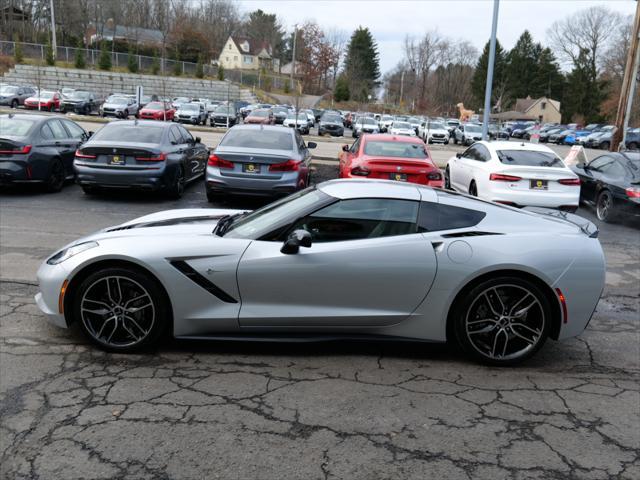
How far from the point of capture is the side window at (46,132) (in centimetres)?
1170

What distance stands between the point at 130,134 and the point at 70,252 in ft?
24.5

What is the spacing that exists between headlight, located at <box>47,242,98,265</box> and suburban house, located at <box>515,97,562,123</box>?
105584mm

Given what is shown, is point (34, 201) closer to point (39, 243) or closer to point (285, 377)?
point (39, 243)

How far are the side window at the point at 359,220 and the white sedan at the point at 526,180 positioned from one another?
271 inches

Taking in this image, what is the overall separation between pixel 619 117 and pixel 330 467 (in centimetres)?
2267

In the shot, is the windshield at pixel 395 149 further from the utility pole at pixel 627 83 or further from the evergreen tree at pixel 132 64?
the evergreen tree at pixel 132 64

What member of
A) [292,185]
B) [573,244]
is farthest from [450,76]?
[573,244]

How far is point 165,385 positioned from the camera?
403cm

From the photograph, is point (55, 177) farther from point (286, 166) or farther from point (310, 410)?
point (310, 410)

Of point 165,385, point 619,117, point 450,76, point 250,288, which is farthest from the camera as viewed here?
point 450,76

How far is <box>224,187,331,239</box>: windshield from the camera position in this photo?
462 centimetres

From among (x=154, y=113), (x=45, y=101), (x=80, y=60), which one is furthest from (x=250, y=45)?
(x=154, y=113)

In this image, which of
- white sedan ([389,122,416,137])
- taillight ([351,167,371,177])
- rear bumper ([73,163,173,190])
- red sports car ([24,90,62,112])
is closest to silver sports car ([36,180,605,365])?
taillight ([351,167,371,177])

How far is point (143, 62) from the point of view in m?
69.8
